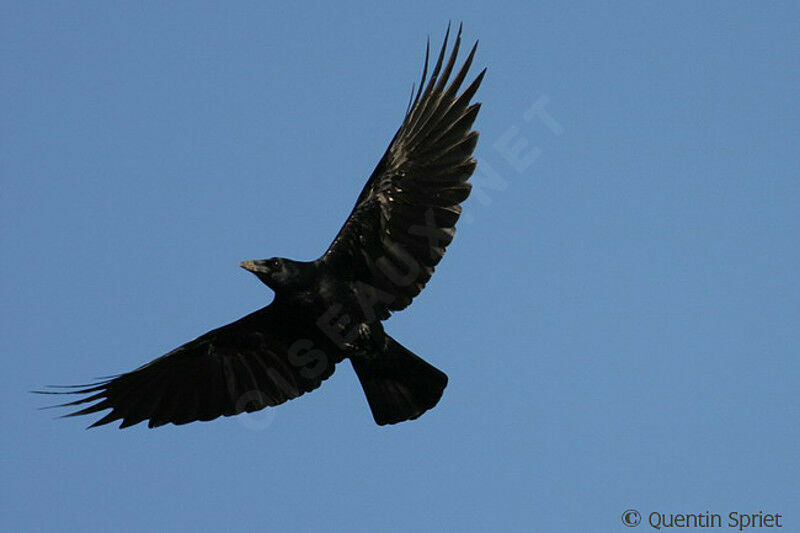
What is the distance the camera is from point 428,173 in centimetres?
948

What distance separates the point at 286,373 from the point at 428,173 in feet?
8.07

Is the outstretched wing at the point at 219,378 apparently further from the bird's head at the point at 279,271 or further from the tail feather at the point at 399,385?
the bird's head at the point at 279,271

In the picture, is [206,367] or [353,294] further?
[206,367]

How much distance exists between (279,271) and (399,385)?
1636mm

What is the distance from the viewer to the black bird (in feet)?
30.7

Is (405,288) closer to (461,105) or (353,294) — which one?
(353,294)

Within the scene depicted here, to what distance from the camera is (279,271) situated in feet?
30.4

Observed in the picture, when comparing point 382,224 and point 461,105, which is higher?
point 461,105

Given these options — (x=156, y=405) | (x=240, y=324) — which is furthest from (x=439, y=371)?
(x=156, y=405)

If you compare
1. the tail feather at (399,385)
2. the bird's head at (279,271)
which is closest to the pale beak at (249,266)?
the bird's head at (279,271)

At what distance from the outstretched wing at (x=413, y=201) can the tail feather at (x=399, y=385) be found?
63 centimetres

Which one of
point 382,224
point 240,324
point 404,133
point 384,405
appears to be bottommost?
point 384,405

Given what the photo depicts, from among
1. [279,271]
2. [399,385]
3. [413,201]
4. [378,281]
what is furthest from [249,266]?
[399,385]

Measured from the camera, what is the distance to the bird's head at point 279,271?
30.4ft
